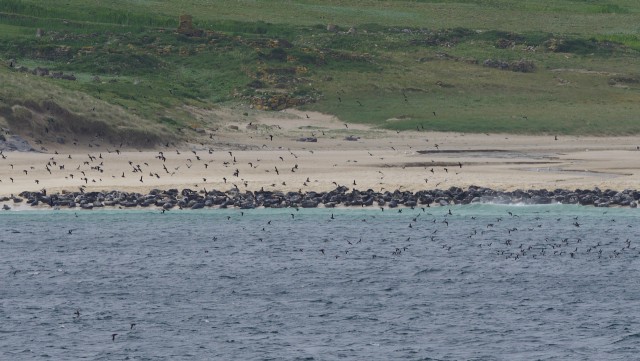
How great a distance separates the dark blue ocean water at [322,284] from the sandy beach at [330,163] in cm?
389

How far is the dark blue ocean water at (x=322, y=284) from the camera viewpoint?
104 ft

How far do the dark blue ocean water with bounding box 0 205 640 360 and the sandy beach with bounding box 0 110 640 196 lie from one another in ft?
12.8

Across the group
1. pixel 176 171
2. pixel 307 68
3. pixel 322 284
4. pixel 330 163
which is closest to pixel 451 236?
pixel 322 284

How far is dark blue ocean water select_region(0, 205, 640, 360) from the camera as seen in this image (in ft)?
104

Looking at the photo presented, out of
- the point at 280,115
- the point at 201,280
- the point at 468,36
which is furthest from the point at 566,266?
the point at 468,36

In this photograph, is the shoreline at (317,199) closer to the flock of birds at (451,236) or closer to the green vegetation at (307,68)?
the flock of birds at (451,236)

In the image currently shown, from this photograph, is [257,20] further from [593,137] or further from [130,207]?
[130,207]

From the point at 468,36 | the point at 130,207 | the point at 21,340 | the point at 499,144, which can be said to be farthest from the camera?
the point at 468,36

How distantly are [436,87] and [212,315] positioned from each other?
53882mm

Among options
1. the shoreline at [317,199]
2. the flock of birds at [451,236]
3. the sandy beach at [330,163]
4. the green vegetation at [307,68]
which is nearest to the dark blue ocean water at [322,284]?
the flock of birds at [451,236]

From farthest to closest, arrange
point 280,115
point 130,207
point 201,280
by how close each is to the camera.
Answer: point 280,115 → point 130,207 → point 201,280

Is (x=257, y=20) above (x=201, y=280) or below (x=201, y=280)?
above

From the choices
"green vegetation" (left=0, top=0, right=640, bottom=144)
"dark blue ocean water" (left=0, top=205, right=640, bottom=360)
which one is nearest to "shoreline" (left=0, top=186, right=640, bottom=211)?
"dark blue ocean water" (left=0, top=205, right=640, bottom=360)

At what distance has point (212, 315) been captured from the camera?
3462 centimetres
